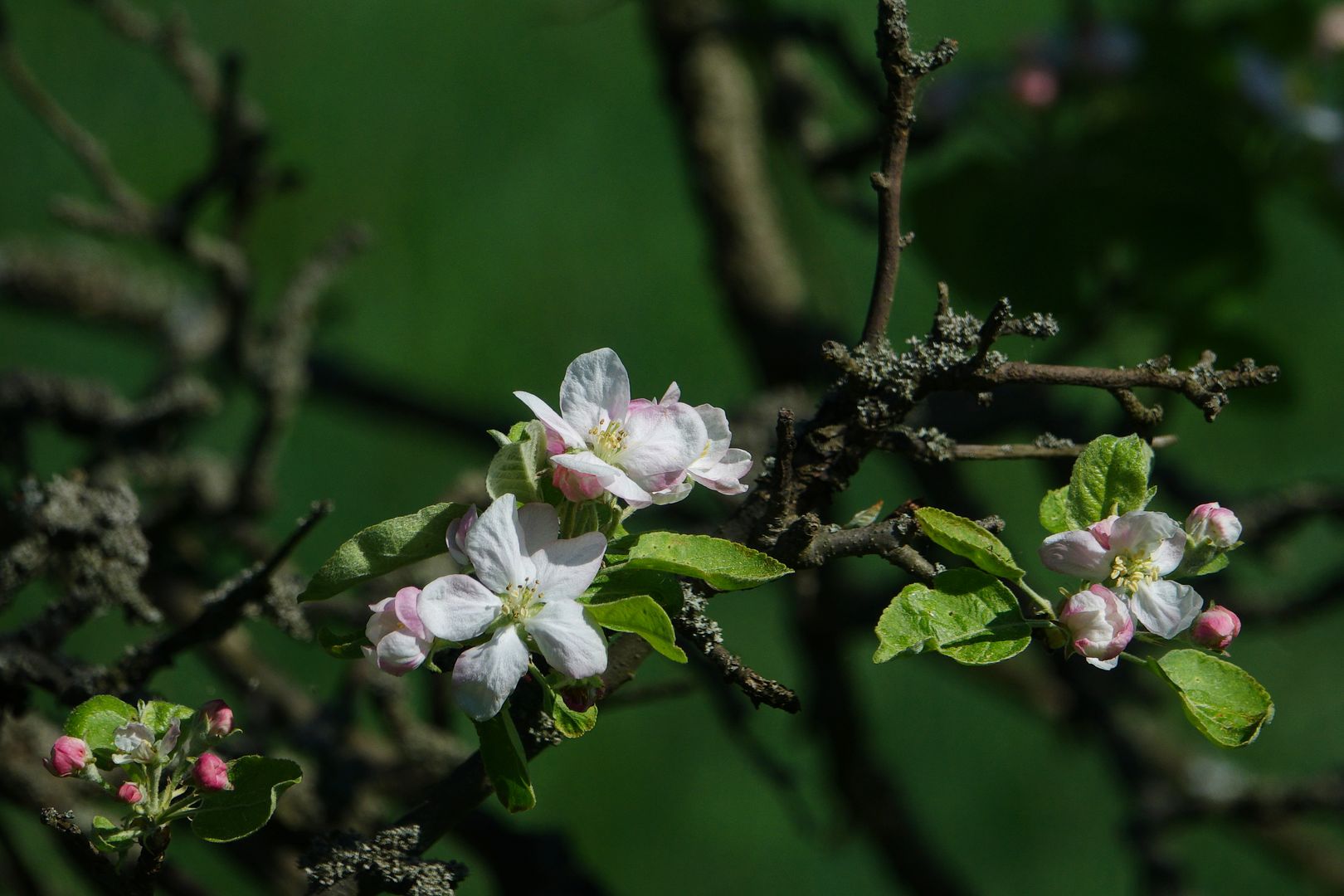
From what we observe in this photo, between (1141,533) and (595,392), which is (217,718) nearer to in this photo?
(595,392)

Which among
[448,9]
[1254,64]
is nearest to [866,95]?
[1254,64]

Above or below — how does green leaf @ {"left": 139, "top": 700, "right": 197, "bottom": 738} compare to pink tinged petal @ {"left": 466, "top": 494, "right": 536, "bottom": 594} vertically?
below

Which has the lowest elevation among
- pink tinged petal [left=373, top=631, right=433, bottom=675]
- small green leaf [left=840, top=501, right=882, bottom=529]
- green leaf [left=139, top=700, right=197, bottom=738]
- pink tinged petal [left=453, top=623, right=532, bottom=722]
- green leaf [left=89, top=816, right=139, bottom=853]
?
green leaf [left=89, top=816, right=139, bottom=853]

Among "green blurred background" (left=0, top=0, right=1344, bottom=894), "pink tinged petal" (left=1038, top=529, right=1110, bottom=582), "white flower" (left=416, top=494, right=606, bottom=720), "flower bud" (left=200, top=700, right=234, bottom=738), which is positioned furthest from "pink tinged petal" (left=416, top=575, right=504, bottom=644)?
"green blurred background" (left=0, top=0, right=1344, bottom=894)

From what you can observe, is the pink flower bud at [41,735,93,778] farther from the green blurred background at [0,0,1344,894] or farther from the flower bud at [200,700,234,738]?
the green blurred background at [0,0,1344,894]

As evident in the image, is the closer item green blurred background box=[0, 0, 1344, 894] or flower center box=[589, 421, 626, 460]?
flower center box=[589, 421, 626, 460]

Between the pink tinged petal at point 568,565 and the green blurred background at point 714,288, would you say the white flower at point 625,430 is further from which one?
the green blurred background at point 714,288

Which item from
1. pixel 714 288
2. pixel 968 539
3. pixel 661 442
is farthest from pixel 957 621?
pixel 714 288
